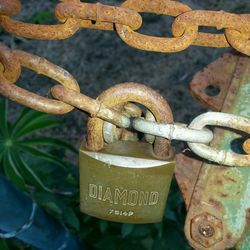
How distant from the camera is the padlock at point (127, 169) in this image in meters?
0.70

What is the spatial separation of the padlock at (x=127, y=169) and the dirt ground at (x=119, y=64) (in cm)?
160

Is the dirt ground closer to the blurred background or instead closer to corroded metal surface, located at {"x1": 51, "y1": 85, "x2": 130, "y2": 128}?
the blurred background

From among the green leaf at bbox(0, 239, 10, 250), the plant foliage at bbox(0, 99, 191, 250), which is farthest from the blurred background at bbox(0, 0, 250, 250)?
the green leaf at bbox(0, 239, 10, 250)

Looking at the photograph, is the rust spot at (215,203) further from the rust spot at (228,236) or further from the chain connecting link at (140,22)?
the chain connecting link at (140,22)

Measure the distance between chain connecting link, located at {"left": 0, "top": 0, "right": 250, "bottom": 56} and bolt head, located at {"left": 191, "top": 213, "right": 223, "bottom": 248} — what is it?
27 centimetres

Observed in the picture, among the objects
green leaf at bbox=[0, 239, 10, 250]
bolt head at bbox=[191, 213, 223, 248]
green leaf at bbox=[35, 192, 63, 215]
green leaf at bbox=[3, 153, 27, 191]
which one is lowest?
green leaf at bbox=[0, 239, 10, 250]

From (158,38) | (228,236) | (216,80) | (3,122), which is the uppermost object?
(158,38)

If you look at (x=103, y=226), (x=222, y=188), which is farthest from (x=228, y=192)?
(x=103, y=226)

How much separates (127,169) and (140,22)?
0.23 meters

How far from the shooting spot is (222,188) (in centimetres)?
79

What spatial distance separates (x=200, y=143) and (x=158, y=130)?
6 centimetres

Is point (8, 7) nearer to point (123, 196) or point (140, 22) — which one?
point (140, 22)

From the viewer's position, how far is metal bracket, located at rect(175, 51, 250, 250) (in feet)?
2.59

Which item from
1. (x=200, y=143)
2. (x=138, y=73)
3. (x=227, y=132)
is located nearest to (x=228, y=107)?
(x=227, y=132)
